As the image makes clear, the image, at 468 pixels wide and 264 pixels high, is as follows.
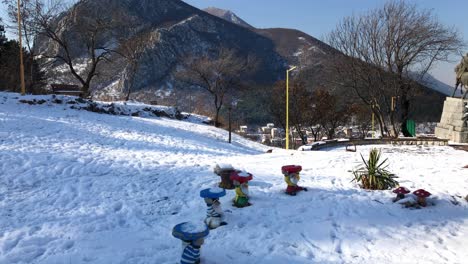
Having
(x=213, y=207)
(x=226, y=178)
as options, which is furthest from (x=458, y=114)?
(x=213, y=207)

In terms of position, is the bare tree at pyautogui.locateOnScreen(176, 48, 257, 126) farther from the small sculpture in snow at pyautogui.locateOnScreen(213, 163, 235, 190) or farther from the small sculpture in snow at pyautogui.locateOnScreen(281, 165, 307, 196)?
the small sculpture in snow at pyautogui.locateOnScreen(281, 165, 307, 196)

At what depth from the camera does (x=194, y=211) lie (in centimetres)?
584

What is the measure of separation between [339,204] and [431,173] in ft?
12.7

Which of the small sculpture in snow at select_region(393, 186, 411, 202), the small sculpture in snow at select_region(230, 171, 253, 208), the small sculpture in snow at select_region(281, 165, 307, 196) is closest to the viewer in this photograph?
the small sculpture in snow at select_region(230, 171, 253, 208)

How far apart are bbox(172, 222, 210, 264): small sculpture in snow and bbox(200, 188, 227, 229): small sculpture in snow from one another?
1157 millimetres

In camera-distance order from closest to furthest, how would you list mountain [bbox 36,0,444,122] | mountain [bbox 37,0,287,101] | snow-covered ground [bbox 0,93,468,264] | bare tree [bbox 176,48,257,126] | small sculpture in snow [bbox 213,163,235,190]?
snow-covered ground [bbox 0,93,468,264] → small sculpture in snow [bbox 213,163,235,190] → bare tree [bbox 176,48,257,126] → mountain [bbox 36,0,444,122] → mountain [bbox 37,0,287,101]

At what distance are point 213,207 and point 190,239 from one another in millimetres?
1517

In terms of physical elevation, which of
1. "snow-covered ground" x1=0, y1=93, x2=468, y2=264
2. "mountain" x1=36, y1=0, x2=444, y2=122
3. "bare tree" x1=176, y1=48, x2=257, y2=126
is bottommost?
"snow-covered ground" x1=0, y1=93, x2=468, y2=264

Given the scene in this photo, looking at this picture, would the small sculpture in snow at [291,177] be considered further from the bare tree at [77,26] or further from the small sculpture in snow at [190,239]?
the bare tree at [77,26]

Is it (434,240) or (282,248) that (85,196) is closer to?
(282,248)

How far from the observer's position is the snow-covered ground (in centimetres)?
433

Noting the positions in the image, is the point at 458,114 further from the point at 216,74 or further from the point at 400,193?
the point at 216,74

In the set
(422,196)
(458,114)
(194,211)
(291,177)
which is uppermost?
(458,114)

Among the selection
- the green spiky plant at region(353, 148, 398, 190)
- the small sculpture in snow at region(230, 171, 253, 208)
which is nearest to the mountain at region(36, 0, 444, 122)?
the green spiky plant at region(353, 148, 398, 190)
